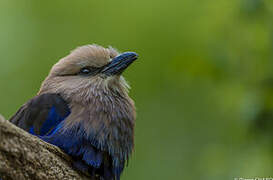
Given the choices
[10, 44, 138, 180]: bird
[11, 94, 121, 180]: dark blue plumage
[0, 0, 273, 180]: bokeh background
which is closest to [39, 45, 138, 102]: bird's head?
[10, 44, 138, 180]: bird

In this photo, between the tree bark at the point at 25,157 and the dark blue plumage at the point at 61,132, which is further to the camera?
the dark blue plumage at the point at 61,132

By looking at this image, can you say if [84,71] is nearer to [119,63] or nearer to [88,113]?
[119,63]

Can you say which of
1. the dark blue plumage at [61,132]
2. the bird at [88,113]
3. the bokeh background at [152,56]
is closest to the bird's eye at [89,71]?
the bird at [88,113]

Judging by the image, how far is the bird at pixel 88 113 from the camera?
5.66m

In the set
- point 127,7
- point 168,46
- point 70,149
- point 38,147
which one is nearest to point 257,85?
point 70,149

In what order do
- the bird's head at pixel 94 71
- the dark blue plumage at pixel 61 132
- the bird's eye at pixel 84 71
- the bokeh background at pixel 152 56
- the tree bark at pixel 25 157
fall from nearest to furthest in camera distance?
1. the tree bark at pixel 25 157
2. the dark blue plumage at pixel 61 132
3. the bird's head at pixel 94 71
4. the bird's eye at pixel 84 71
5. the bokeh background at pixel 152 56

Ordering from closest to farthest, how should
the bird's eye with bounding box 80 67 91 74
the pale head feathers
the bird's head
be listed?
the pale head feathers < the bird's head < the bird's eye with bounding box 80 67 91 74

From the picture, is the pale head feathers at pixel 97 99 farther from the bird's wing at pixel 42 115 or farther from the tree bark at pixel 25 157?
the tree bark at pixel 25 157

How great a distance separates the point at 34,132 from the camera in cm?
595

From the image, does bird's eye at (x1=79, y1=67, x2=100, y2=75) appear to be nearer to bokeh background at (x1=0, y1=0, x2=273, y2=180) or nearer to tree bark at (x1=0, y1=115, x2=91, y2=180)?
bokeh background at (x1=0, y1=0, x2=273, y2=180)

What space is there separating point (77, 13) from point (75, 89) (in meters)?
3.98

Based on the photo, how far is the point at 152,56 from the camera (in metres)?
10.1

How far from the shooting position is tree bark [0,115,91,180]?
178 inches

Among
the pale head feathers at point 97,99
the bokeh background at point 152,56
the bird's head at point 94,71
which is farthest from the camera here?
the bokeh background at point 152,56
